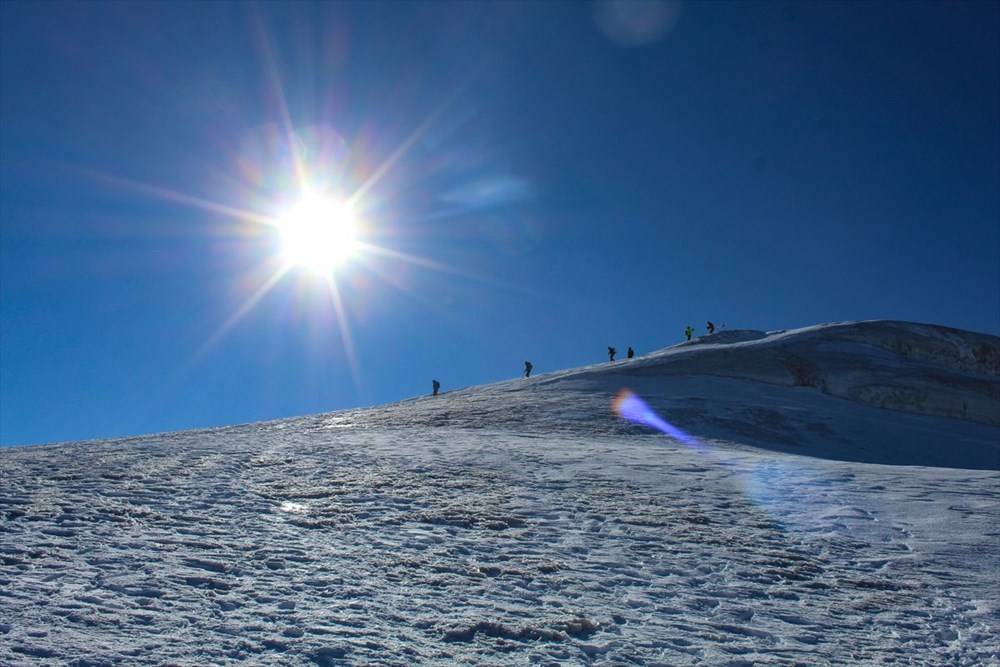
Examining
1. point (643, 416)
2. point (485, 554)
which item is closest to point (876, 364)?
point (643, 416)

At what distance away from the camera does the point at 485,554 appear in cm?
882

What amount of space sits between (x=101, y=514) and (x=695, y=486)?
1008cm

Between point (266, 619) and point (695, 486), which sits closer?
point (266, 619)

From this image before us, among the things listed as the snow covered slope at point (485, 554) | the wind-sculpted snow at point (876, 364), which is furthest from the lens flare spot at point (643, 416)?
the wind-sculpted snow at point (876, 364)

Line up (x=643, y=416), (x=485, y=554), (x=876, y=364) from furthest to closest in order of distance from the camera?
(x=876, y=364)
(x=643, y=416)
(x=485, y=554)

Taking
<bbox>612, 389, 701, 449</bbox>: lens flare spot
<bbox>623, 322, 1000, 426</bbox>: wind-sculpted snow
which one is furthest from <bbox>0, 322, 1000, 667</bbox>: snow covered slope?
<bbox>623, 322, 1000, 426</bbox>: wind-sculpted snow

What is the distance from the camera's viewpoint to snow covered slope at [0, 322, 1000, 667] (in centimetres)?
627

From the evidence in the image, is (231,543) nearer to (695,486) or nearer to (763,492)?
(695,486)

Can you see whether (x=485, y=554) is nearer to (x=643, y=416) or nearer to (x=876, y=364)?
(x=643, y=416)

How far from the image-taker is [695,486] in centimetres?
1344

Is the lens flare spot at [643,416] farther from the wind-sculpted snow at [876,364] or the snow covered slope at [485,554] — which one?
the wind-sculpted snow at [876,364]

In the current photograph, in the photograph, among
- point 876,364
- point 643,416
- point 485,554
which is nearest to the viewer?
point 485,554

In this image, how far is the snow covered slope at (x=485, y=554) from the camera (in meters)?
6.27

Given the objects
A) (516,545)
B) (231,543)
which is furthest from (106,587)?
(516,545)
